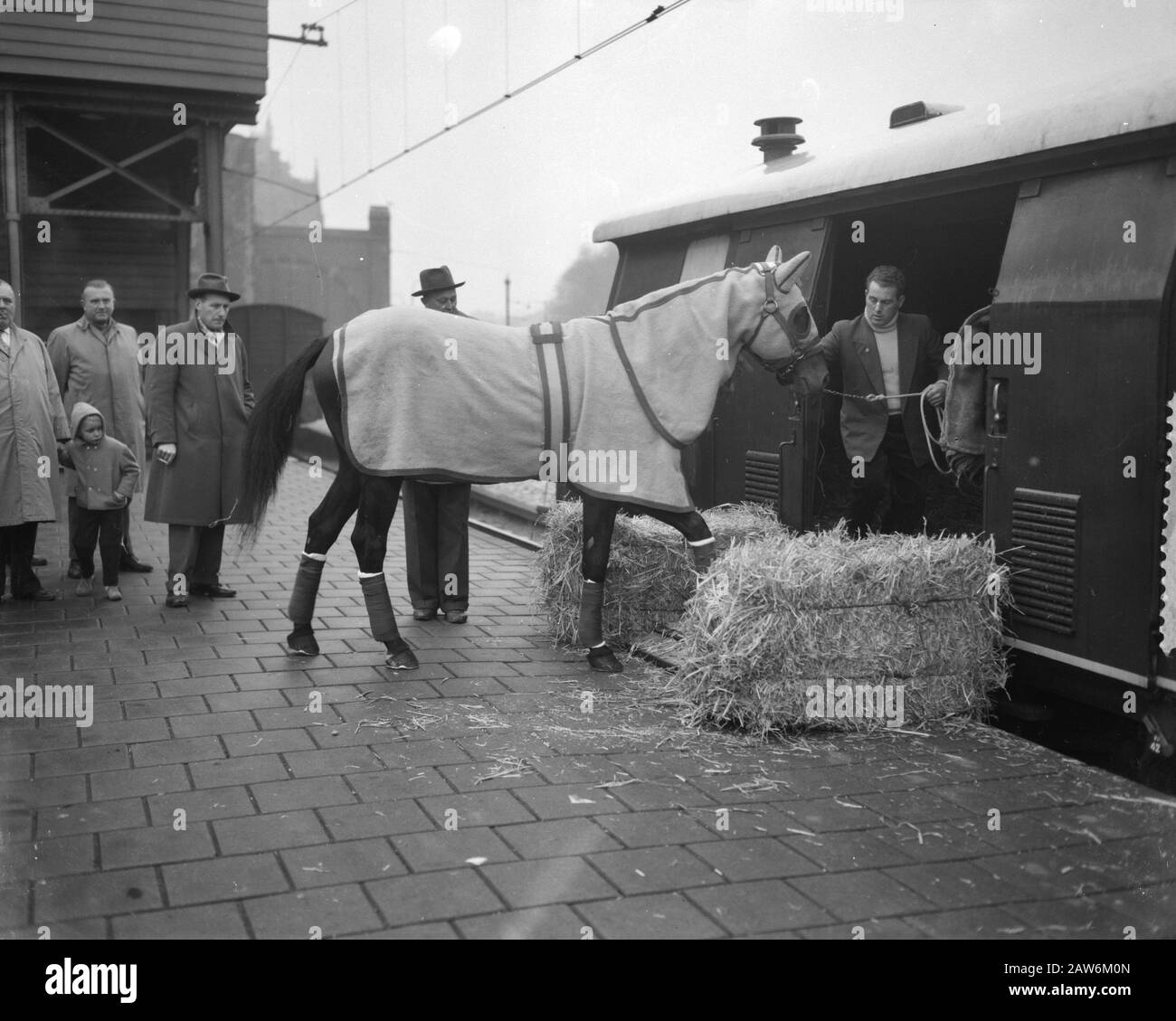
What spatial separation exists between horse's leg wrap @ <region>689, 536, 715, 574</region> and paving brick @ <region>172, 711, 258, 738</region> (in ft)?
7.21

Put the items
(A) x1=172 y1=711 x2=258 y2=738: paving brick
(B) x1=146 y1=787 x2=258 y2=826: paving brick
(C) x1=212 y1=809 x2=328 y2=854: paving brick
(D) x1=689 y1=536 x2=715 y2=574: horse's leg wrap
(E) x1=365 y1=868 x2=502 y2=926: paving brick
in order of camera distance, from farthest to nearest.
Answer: (D) x1=689 y1=536 x2=715 y2=574: horse's leg wrap → (A) x1=172 y1=711 x2=258 y2=738: paving brick → (B) x1=146 y1=787 x2=258 y2=826: paving brick → (C) x1=212 y1=809 x2=328 y2=854: paving brick → (E) x1=365 y1=868 x2=502 y2=926: paving brick

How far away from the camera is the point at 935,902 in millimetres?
3154

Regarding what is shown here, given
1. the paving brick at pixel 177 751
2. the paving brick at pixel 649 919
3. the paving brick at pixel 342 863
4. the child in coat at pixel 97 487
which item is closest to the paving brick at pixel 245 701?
the paving brick at pixel 177 751

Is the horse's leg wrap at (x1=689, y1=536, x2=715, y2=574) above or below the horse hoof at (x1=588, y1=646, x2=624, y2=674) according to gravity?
above

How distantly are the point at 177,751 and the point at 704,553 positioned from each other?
8.39 feet

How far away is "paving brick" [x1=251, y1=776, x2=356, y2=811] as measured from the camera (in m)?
3.86

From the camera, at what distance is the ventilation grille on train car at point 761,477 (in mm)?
6871

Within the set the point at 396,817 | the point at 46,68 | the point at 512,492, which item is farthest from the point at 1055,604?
the point at 46,68

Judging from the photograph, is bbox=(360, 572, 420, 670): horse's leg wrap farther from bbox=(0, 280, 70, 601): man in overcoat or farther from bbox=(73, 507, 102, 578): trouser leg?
bbox=(73, 507, 102, 578): trouser leg

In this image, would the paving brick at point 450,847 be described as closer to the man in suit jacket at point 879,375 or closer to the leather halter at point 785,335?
the leather halter at point 785,335

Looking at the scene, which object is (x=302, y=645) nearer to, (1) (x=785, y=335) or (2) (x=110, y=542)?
(2) (x=110, y=542)

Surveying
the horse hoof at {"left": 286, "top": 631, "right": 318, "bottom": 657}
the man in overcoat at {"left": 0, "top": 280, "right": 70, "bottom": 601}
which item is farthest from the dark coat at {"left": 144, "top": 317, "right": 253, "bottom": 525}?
the horse hoof at {"left": 286, "top": 631, "right": 318, "bottom": 657}

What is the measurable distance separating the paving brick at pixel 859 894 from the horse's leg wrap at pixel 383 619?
2850 mm
